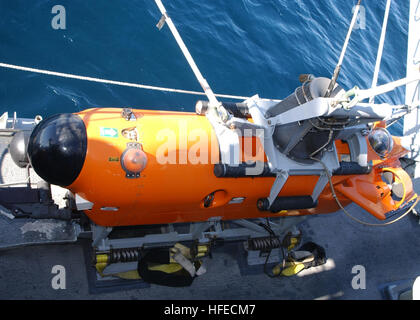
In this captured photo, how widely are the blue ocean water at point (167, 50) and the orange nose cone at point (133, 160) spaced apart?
352 cm

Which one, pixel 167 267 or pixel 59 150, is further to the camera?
pixel 167 267

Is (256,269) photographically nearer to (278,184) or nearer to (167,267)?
(167,267)

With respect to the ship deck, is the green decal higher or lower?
higher

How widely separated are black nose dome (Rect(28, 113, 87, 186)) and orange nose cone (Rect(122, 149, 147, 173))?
0.42 m

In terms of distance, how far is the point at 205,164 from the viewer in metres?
4.39

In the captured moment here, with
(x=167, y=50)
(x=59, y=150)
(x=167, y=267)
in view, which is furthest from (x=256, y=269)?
(x=167, y=50)

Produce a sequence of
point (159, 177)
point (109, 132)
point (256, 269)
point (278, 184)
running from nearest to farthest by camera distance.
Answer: point (109, 132), point (159, 177), point (278, 184), point (256, 269)

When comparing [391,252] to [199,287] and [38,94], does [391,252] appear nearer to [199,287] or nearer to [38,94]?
[199,287]

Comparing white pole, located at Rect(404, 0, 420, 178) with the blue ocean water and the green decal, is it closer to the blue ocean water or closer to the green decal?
the blue ocean water

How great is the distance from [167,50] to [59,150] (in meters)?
5.04

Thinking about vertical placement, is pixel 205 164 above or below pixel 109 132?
below

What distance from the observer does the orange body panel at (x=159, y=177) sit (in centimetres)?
406

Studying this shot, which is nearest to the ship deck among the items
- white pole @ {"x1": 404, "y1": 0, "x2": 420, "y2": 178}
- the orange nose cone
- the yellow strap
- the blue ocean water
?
the yellow strap

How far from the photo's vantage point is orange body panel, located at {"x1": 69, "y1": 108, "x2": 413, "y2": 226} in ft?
13.3
